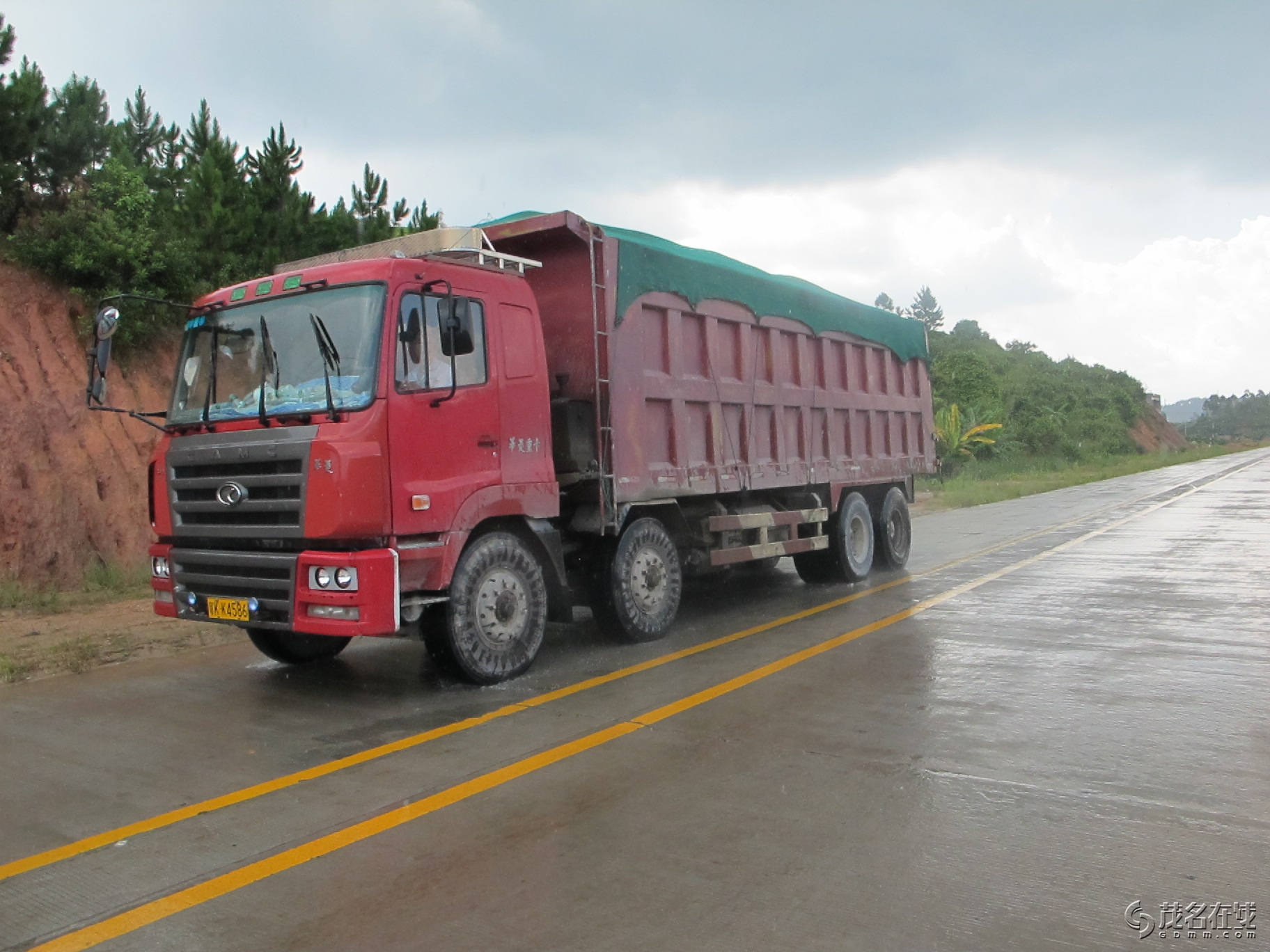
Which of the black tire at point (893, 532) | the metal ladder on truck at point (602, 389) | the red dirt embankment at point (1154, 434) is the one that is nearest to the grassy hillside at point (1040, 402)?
the red dirt embankment at point (1154, 434)

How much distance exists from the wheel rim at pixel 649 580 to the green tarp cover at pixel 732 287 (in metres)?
1.98

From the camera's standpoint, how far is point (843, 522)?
36.8 ft

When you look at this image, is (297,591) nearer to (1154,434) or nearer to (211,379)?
(211,379)

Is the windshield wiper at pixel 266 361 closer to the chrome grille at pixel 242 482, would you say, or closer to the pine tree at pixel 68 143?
the chrome grille at pixel 242 482

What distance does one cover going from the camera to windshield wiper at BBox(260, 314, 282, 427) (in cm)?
638

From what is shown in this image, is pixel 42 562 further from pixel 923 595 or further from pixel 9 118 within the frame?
pixel 923 595

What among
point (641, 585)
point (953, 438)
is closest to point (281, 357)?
point (641, 585)

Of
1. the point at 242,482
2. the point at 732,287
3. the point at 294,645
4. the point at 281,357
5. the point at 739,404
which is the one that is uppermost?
the point at 732,287

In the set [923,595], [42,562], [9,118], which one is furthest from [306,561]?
[9,118]

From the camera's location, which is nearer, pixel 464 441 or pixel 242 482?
pixel 242 482

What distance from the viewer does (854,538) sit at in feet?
37.8

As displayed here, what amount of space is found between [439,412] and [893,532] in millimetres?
7587

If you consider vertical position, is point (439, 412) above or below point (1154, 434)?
below

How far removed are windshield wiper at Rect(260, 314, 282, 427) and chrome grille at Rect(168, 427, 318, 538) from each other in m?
0.27
